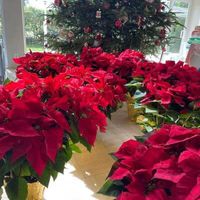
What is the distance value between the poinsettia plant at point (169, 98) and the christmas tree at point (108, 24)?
4.23 ft

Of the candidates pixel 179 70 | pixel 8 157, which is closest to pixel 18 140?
pixel 8 157

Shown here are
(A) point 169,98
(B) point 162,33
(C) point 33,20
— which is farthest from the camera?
(C) point 33,20

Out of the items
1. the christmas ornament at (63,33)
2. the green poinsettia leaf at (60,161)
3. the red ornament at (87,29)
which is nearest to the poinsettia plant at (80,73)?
the green poinsettia leaf at (60,161)

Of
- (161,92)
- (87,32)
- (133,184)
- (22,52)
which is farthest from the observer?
(22,52)

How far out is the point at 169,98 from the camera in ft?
2.56

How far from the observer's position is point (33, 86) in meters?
0.68

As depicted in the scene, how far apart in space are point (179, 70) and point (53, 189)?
645 mm

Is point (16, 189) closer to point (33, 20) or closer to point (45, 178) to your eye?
point (45, 178)

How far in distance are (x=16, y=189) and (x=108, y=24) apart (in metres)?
1.84

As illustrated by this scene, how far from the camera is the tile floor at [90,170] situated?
0.79 metres

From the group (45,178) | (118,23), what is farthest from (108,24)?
(45,178)

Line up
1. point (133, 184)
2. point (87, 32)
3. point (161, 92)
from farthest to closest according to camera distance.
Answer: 1. point (87, 32)
2. point (161, 92)
3. point (133, 184)

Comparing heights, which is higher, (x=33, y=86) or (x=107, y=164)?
(x=33, y=86)

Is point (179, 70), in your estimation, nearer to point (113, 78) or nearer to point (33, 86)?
point (113, 78)
